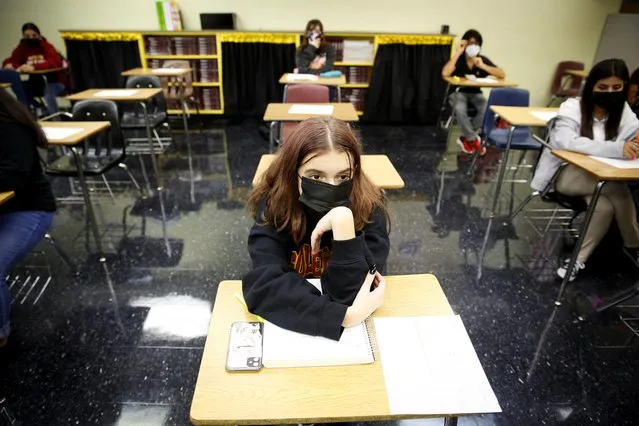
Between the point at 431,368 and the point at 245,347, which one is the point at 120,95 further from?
the point at 431,368

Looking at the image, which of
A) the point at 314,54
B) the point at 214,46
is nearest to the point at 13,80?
the point at 214,46

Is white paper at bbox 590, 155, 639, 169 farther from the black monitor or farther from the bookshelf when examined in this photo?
the black monitor

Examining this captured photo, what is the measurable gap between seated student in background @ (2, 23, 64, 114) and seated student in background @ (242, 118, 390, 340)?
17.2ft

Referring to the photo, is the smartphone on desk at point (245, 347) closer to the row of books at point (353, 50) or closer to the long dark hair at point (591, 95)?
the long dark hair at point (591, 95)

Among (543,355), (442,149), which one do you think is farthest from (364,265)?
(442,149)

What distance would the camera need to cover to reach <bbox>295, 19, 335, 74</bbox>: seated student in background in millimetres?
4578

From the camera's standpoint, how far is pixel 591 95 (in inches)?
86.3

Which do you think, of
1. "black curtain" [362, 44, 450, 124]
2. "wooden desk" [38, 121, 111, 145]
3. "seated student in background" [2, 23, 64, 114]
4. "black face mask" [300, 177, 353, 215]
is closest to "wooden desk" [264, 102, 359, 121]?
"wooden desk" [38, 121, 111, 145]

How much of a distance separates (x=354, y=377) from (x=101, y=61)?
5.90 m

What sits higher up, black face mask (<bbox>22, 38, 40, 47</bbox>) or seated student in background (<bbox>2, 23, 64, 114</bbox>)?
black face mask (<bbox>22, 38, 40, 47</bbox>)

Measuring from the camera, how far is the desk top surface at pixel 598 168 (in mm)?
1803

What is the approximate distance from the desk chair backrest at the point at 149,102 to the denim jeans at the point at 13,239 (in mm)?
2350

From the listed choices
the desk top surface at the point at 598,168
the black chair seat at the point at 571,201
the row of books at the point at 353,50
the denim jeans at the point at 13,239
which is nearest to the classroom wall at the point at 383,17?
the row of books at the point at 353,50

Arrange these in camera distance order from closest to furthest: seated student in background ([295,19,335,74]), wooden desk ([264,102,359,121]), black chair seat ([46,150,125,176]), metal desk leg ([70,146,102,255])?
metal desk leg ([70,146,102,255]) → black chair seat ([46,150,125,176]) → wooden desk ([264,102,359,121]) → seated student in background ([295,19,335,74])
